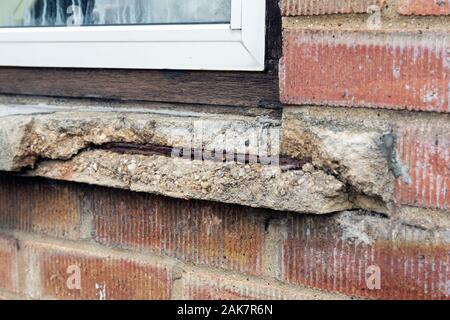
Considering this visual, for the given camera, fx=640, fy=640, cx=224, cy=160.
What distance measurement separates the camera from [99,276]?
1273mm

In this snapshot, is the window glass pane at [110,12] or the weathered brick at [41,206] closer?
the window glass pane at [110,12]

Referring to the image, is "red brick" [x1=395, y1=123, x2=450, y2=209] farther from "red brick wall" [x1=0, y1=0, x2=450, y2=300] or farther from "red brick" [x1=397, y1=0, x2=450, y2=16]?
"red brick" [x1=397, y1=0, x2=450, y2=16]

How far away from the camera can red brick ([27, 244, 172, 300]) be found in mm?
1215

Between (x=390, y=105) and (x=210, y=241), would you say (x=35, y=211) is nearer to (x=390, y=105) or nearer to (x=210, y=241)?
(x=210, y=241)

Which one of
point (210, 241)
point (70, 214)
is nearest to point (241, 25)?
point (210, 241)

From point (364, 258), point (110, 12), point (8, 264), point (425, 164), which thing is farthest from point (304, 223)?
point (8, 264)

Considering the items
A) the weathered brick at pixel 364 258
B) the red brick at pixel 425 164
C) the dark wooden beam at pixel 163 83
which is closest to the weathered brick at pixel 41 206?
the dark wooden beam at pixel 163 83

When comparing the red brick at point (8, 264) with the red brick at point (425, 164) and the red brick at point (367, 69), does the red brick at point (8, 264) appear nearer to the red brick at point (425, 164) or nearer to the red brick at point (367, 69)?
the red brick at point (367, 69)

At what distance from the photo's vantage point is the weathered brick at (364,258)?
0.97 metres

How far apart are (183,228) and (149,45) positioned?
0.35m

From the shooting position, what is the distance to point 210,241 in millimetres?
1157

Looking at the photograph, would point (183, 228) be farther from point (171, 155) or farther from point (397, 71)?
point (397, 71)

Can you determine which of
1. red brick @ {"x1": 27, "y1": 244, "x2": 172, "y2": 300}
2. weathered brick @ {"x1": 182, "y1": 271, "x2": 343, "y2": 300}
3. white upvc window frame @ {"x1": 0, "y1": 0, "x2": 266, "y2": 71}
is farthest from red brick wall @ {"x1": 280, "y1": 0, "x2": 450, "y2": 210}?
red brick @ {"x1": 27, "y1": 244, "x2": 172, "y2": 300}

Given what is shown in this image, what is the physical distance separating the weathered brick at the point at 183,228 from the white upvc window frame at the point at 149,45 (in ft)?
0.83
